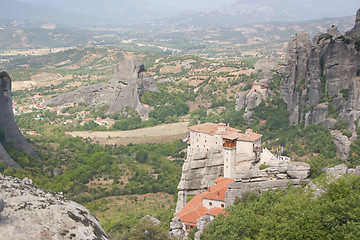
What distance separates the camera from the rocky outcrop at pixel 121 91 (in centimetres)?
7981

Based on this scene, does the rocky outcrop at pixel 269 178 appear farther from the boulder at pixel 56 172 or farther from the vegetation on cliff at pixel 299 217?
the boulder at pixel 56 172

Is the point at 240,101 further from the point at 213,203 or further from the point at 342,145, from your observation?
the point at 213,203

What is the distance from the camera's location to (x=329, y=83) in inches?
1736

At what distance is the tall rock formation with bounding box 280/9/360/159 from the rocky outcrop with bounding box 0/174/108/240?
31667 mm

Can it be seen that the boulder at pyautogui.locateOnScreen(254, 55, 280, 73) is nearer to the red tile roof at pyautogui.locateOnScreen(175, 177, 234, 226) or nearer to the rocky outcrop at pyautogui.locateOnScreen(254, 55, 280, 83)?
the rocky outcrop at pyautogui.locateOnScreen(254, 55, 280, 83)

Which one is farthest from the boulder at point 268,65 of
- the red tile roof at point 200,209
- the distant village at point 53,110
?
the red tile roof at point 200,209

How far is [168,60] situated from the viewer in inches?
5054

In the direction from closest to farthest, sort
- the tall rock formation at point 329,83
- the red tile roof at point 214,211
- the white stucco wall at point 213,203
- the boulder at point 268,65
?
the red tile roof at point 214,211, the white stucco wall at point 213,203, the tall rock formation at point 329,83, the boulder at point 268,65

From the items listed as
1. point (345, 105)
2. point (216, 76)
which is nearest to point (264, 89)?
point (345, 105)

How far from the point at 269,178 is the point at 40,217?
54.1 ft

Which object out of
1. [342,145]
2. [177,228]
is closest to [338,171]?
[177,228]

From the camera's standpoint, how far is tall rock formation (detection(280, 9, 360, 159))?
40.4 m

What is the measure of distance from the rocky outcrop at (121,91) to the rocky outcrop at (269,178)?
2122 inches

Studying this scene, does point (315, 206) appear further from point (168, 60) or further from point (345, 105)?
point (168, 60)
